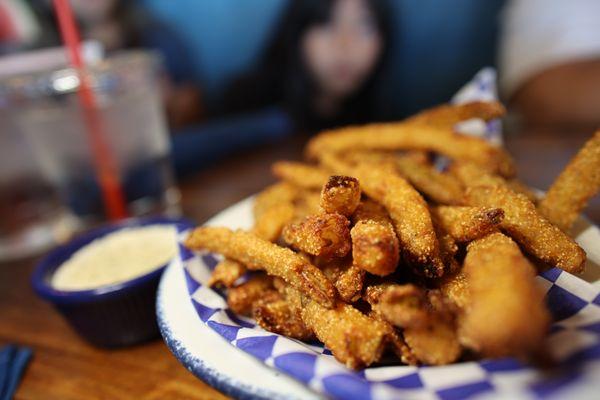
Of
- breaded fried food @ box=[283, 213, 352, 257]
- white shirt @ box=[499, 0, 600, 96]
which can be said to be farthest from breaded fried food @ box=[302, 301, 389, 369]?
white shirt @ box=[499, 0, 600, 96]

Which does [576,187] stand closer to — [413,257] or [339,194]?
[413,257]

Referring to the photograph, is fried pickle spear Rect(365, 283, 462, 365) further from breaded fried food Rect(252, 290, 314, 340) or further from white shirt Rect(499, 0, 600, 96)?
white shirt Rect(499, 0, 600, 96)

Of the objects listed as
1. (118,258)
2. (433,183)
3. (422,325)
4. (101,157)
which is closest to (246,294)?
(422,325)

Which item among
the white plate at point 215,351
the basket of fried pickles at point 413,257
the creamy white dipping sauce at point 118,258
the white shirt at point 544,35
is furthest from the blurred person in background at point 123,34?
the white plate at point 215,351

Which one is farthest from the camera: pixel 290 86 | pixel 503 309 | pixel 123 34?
pixel 290 86

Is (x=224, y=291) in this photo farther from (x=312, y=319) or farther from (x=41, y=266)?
(x=41, y=266)

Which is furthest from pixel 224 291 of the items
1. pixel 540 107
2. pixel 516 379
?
pixel 540 107

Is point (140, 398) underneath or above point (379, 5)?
underneath
